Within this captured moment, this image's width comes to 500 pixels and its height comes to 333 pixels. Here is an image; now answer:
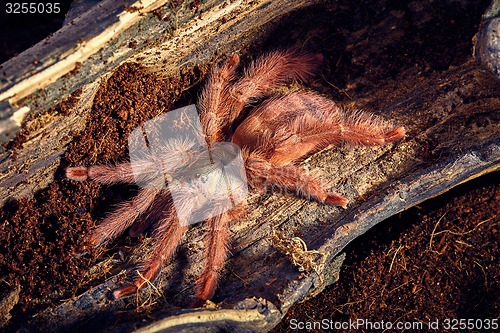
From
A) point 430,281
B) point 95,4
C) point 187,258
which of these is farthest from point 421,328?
point 95,4

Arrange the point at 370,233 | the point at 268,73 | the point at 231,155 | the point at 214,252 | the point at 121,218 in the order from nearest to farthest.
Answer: the point at 214,252 < the point at 121,218 < the point at 370,233 < the point at 231,155 < the point at 268,73

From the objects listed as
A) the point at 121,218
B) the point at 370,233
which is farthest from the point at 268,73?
the point at 121,218

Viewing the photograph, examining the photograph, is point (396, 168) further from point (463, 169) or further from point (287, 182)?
point (287, 182)

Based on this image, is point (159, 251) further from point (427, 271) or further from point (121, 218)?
point (427, 271)

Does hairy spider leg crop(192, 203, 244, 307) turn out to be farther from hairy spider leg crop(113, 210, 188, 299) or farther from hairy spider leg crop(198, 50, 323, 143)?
hairy spider leg crop(198, 50, 323, 143)

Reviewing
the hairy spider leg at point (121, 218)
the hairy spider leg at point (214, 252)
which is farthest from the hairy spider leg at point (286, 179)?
the hairy spider leg at point (121, 218)

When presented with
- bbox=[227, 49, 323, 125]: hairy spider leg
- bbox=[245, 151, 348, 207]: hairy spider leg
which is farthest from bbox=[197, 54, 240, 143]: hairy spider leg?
bbox=[245, 151, 348, 207]: hairy spider leg

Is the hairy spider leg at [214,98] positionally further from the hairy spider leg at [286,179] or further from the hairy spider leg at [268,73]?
the hairy spider leg at [286,179]
